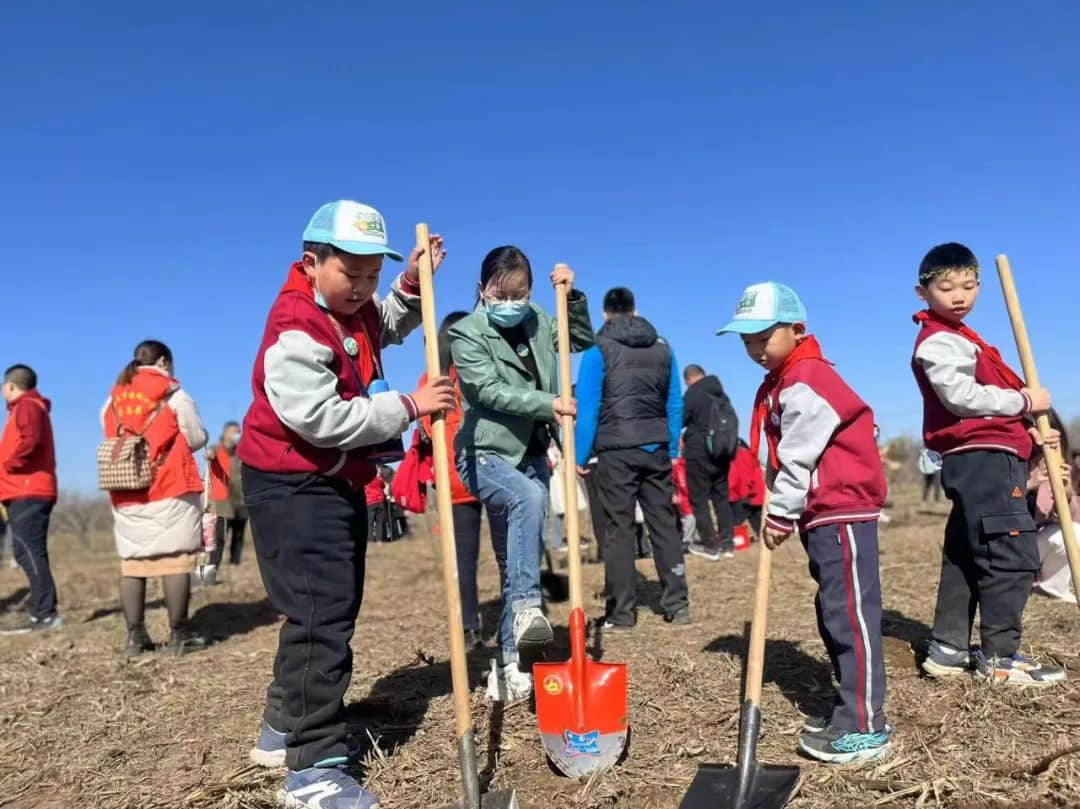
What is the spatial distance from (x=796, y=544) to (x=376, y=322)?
9.25 meters

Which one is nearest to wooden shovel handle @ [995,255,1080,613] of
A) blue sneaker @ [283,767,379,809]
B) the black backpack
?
blue sneaker @ [283,767,379,809]

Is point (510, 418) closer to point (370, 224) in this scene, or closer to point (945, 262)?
point (370, 224)

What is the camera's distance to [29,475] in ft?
28.5

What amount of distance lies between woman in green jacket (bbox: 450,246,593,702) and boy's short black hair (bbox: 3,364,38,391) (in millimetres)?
6188

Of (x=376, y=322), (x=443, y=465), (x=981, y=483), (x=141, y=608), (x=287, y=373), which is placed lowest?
(x=141, y=608)

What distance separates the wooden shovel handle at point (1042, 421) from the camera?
4.18m

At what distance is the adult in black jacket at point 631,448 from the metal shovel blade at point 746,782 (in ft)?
9.96

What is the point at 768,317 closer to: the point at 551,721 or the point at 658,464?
the point at 551,721

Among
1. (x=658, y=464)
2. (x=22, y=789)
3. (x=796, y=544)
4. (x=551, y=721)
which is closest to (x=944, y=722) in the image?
(x=551, y=721)

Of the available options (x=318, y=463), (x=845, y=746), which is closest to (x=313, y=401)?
(x=318, y=463)

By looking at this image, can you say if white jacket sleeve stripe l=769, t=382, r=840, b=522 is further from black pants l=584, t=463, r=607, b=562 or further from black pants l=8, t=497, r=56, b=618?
black pants l=8, t=497, r=56, b=618

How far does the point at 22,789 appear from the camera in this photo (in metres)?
4.02

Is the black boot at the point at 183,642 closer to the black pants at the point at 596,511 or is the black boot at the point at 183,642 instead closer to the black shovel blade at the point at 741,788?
the black pants at the point at 596,511

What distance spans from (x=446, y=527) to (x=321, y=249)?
125 centimetres
